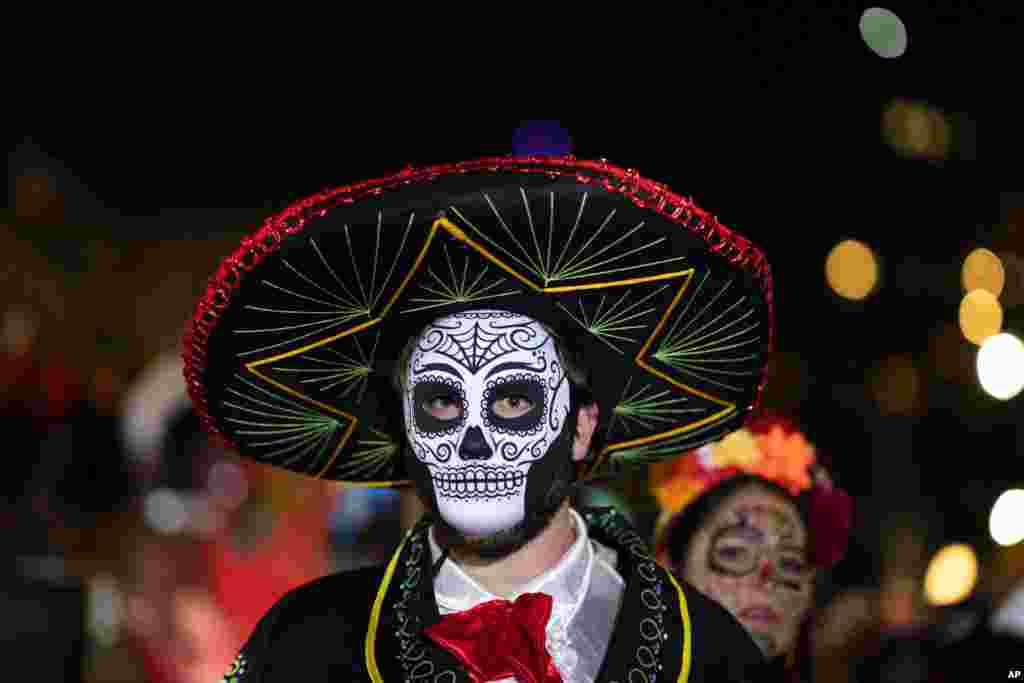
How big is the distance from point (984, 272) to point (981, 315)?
0.23m

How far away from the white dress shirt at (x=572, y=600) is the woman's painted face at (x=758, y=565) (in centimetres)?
102

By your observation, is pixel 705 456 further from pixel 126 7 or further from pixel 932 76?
pixel 126 7

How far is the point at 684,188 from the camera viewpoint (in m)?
7.10

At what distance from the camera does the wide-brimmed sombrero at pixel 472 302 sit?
A: 345 centimetres

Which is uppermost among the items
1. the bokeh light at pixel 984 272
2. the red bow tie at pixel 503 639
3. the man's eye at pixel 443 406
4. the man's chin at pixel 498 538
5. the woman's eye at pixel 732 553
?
the bokeh light at pixel 984 272

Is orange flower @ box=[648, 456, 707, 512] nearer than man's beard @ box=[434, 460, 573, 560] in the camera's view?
No

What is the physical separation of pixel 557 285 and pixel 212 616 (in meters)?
4.78

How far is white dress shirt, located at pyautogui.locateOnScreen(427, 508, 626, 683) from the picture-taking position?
142 inches

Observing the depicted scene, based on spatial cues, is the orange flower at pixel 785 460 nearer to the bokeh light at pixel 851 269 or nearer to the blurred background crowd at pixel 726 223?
the blurred background crowd at pixel 726 223

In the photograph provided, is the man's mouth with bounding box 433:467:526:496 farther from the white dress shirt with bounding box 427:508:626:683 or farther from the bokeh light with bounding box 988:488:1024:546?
the bokeh light with bounding box 988:488:1024:546

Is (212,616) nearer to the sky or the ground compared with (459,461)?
nearer to the ground

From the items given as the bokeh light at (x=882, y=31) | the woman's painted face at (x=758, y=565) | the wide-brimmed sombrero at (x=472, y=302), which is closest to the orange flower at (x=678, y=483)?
the woman's painted face at (x=758, y=565)

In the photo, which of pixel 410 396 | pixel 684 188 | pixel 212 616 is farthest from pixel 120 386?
pixel 410 396

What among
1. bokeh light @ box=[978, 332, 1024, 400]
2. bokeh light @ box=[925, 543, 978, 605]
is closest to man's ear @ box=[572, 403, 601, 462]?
bokeh light @ box=[978, 332, 1024, 400]
